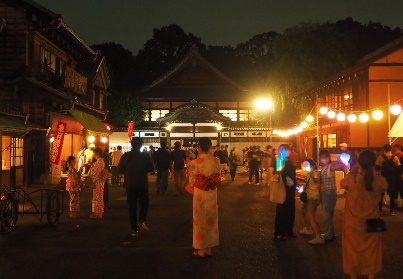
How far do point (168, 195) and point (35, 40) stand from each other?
948 centimetres

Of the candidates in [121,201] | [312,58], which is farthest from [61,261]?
[312,58]

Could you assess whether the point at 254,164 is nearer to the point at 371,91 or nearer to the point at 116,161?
the point at 116,161

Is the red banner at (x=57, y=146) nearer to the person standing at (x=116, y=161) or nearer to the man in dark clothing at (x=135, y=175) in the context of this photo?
the person standing at (x=116, y=161)

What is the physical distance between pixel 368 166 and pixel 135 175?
16.1ft

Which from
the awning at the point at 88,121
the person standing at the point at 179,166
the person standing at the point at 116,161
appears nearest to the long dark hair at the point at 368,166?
the person standing at the point at 179,166

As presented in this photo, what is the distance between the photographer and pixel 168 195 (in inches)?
681

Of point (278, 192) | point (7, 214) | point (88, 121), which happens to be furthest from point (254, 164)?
point (7, 214)

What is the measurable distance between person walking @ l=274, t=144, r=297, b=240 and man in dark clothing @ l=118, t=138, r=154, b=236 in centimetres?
266

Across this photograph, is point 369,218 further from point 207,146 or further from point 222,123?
point 222,123

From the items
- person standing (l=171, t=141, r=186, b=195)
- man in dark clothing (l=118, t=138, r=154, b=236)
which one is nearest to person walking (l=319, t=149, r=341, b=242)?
man in dark clothing (l=118, t=138, r=154, b=236)

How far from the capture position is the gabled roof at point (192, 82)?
148ft

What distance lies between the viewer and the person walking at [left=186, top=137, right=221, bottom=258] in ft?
24.2

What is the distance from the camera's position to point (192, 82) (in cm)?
4562

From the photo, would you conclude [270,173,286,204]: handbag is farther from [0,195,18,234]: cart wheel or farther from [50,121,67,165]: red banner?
[50,121,67,165]: red banner
